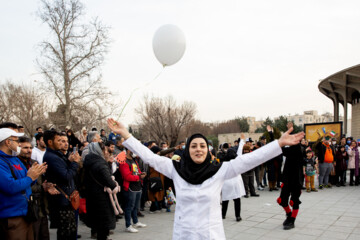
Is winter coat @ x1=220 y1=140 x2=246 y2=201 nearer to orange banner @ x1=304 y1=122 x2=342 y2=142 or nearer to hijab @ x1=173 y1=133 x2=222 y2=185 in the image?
hijab @ x1=173 y1=133 x2=222 y2=185

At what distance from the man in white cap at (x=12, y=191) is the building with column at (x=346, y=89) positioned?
2926cm

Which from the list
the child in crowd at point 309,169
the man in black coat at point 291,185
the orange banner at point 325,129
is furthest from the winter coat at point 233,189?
the orange banner at point 325,129

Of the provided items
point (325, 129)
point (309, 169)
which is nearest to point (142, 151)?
point (309, 169)

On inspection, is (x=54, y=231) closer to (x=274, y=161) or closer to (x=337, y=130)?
(x=274, y=161)

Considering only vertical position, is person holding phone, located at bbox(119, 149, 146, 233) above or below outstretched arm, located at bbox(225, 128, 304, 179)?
below

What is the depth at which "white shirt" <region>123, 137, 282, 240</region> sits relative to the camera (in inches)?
105

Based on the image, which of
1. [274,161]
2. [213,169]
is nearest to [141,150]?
[213,169]

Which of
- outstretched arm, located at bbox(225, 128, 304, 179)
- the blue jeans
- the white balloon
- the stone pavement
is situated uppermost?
the white balloon

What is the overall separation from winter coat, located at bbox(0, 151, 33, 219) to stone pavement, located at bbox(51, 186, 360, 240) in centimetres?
287

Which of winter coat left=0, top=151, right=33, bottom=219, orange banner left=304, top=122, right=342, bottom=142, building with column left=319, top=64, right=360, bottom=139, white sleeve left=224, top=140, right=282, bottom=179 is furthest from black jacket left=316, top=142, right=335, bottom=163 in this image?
building with column left=319, top=64, right=360, bottom=139

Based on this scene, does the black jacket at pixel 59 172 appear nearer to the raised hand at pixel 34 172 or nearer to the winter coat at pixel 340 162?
the raised hand at pixel 34 172

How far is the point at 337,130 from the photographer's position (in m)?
18.3

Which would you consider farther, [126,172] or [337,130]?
[337,130]

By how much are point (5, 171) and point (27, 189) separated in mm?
451
